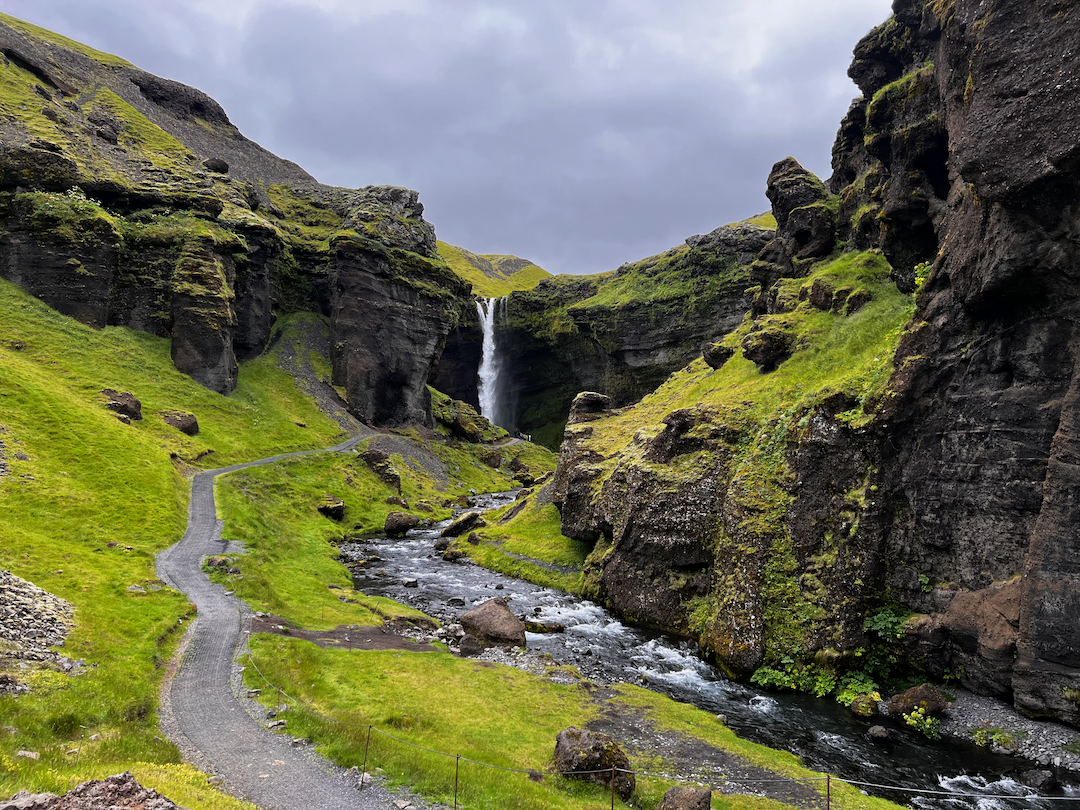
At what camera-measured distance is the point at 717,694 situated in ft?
96.5

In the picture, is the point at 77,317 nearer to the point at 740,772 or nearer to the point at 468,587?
Answer: the point at 468,587

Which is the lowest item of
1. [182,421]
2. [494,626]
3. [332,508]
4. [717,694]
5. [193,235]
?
[494,626]

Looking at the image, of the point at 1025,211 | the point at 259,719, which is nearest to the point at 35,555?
the point at 259,719

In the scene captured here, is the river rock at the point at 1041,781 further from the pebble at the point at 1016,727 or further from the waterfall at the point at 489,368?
the waterfall at the point at 489,368

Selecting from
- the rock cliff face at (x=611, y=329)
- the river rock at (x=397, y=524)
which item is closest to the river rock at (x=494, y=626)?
the river rock at (x=397, y=524)

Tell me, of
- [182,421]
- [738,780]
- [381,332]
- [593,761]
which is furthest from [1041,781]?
[381,332]

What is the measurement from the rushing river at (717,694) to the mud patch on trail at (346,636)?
584 cm

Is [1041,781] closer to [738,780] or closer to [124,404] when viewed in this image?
[738,780]

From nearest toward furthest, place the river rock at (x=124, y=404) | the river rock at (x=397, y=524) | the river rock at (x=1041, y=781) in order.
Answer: the river rock at (x=1041, y=781) < the river rock at (x=124, y=404) < the river rock at (x=397, y=524)

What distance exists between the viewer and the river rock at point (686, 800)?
667 inches

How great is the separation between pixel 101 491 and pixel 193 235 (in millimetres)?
66702

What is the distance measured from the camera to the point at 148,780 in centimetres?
1398

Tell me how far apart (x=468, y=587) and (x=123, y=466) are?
33.1 m

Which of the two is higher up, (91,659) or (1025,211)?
(1025,211)
